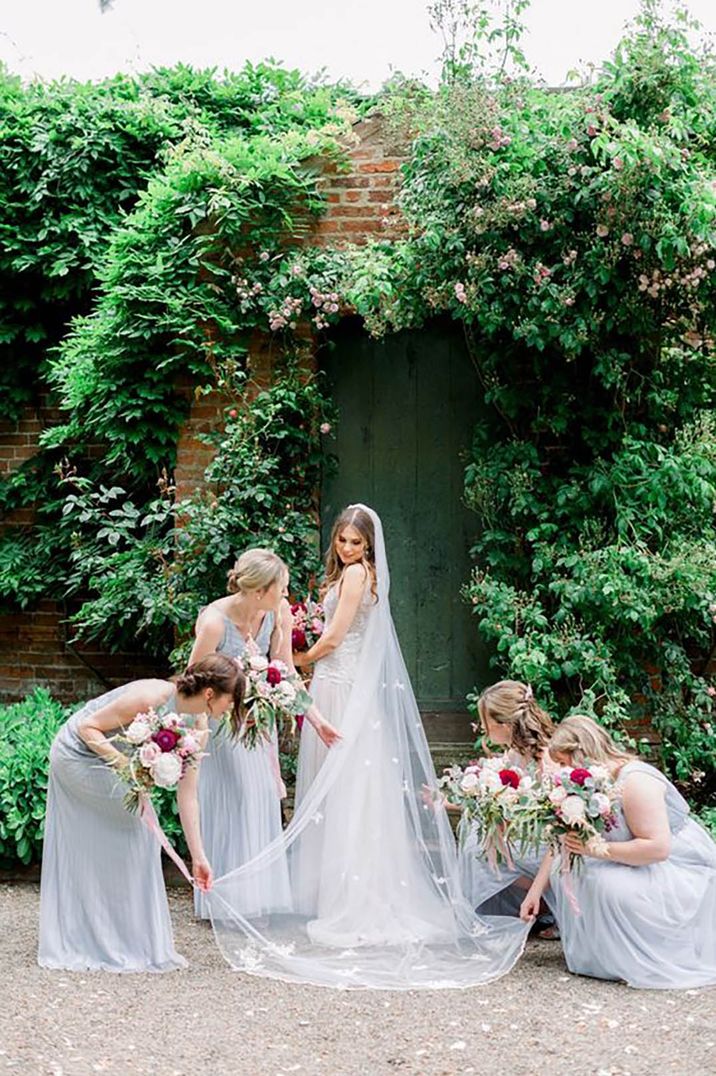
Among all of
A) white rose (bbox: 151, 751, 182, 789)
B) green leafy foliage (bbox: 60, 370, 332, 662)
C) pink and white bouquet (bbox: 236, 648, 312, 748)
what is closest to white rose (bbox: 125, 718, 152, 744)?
white rose (bbox: 151, 751, 182, 789)

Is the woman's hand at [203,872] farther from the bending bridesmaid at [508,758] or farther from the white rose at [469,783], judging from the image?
the bending bridesmaid at [508,758]

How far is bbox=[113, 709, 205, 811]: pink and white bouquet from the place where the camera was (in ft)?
15.8

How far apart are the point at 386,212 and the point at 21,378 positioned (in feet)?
9.09

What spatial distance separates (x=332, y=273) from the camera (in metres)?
7.37

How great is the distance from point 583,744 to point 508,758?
0.47m

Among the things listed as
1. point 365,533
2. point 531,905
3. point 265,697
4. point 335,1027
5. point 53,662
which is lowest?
point 335,1027

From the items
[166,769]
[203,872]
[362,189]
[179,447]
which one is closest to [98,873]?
[203,872]

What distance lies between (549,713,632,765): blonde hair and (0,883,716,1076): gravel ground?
2.83 ft

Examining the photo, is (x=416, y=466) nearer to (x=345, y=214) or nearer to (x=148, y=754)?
(x=345, y=214)

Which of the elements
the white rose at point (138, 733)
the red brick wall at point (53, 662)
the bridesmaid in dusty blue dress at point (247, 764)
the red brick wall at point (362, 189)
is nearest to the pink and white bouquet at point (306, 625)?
the bridesmaid in dusty blue dress at point (247, 764)

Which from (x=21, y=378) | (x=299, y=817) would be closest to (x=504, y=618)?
(x=299, y=817)

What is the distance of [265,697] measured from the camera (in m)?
5.52

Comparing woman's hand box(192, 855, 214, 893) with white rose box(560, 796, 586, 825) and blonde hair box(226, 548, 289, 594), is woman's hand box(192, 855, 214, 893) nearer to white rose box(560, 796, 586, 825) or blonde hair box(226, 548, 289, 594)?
blonde hair box(226, 548, 289, 594)

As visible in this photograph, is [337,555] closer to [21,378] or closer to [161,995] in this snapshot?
[161,995]
